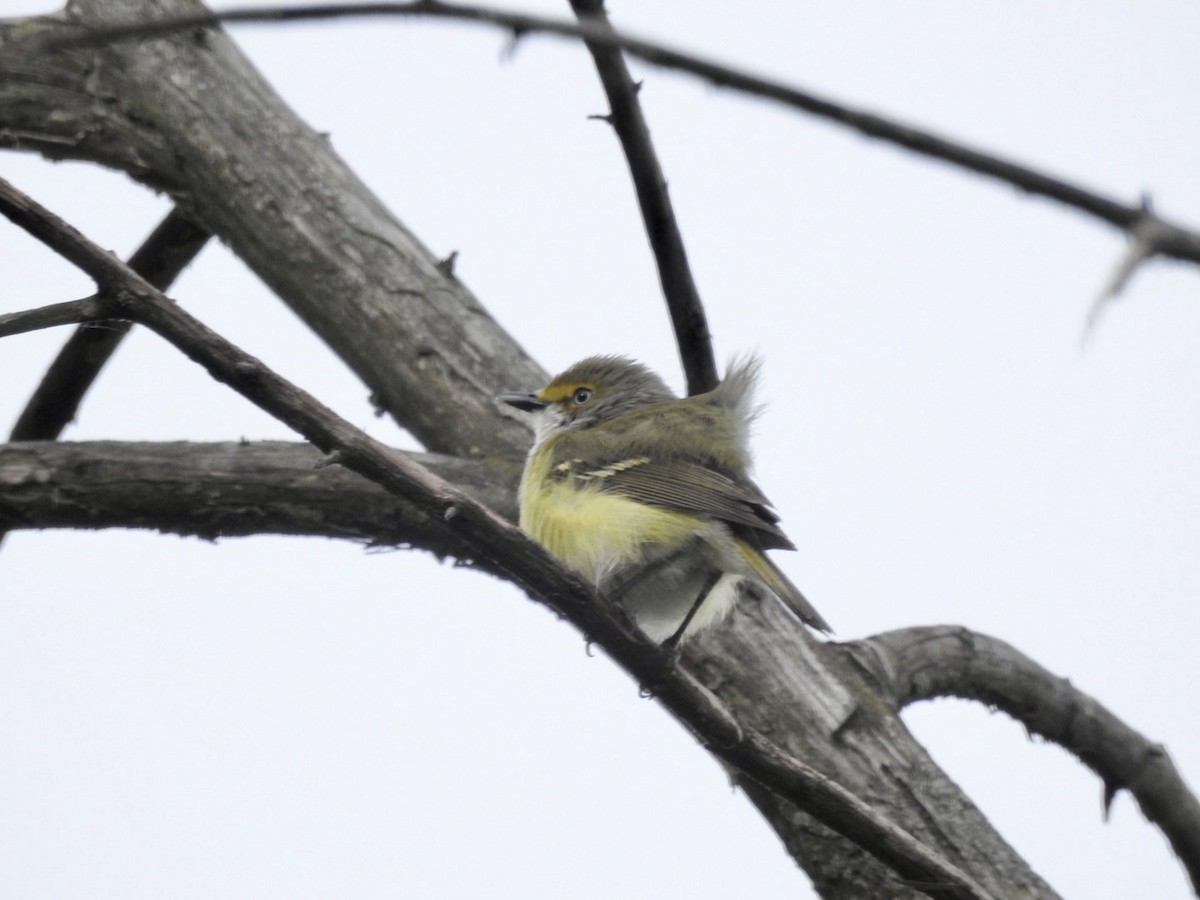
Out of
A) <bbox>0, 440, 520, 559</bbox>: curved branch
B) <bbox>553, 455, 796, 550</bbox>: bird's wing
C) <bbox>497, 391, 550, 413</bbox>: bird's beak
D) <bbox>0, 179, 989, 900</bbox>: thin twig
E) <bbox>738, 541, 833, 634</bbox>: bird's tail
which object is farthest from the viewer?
<bbox>497, 391, 550, 413</bbox>: bird's beak

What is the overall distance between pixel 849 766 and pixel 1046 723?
54.4 inches

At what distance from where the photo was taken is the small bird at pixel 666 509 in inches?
169

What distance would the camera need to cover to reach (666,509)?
172 inches

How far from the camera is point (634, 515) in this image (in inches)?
173

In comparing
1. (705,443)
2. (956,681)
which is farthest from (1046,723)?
(705,443)

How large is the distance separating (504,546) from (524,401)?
7.95ft

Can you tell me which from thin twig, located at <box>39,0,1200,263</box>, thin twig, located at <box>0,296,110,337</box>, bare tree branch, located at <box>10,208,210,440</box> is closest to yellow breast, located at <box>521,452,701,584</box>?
thin twig, located at <box>0,296,110,337</box>

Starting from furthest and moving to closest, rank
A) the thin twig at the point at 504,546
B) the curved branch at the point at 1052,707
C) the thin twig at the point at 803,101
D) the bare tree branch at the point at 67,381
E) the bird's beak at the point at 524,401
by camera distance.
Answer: the bare tree branch at the point at 67,381, the bird's beak at the point at 524,401, the curved branch at the point at 1052,707, the thin twig at the point at 504,546, the thin twig at the point at 803,101

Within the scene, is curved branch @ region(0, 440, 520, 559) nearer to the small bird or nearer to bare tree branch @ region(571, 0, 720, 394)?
the small bird

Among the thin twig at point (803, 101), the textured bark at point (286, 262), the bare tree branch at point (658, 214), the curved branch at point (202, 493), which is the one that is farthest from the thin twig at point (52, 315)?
the textured bark at point (286, 262)

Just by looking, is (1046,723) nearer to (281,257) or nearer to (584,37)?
(281,257)

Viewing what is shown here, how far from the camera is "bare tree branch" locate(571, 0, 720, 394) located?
3.86 meters

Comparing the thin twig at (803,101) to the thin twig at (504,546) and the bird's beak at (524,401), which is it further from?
the bird's beak at (524,401)

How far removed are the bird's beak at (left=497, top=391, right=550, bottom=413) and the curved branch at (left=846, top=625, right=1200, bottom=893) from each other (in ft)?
5.38
